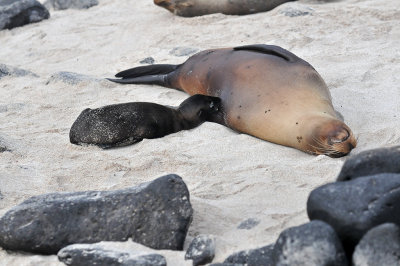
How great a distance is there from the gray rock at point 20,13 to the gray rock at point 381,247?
6.35 m

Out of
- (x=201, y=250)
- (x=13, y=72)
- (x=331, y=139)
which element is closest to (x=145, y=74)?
(x=13, y=72)

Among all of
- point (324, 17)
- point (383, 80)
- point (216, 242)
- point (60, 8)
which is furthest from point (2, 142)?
point (60, 8)

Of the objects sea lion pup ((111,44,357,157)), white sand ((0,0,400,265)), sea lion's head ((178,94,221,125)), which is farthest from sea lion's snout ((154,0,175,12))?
sea lion's head ((178,94,221,125))

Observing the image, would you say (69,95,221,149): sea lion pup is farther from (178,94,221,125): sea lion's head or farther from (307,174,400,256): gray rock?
(307,174,400,256): gray rock

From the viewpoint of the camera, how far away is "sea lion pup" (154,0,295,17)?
671 cm

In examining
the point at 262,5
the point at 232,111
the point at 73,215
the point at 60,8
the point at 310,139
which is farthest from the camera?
the point at 60,8

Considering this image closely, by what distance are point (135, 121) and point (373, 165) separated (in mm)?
2121

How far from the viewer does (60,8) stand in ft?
27.5

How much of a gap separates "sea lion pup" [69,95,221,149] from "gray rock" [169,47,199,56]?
147cm

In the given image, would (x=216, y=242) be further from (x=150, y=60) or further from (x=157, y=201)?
(x=150, y=60)

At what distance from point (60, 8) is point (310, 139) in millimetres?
5363

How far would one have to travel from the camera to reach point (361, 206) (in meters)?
2.22

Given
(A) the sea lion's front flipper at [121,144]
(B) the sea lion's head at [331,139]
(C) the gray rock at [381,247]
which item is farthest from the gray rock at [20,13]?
A: (C) the gray rock at [381,247]

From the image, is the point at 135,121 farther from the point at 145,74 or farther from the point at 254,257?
the point at 254,257
